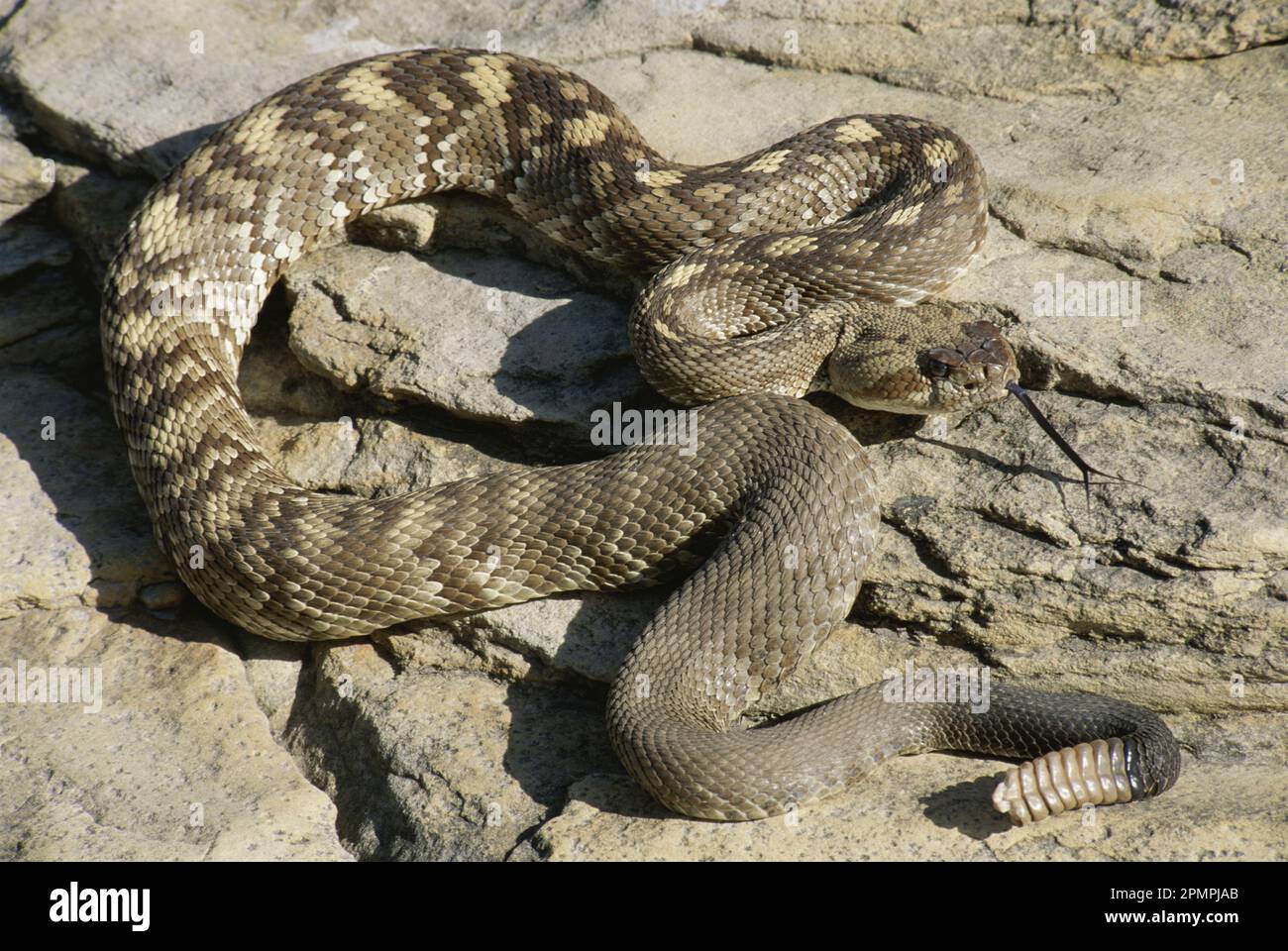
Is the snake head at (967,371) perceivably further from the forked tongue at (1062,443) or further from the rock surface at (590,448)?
the rock surface at (590,448)

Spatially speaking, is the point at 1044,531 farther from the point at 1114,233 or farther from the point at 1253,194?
the point at 1253,194

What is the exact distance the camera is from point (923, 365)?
6727 mm

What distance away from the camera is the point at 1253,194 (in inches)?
302

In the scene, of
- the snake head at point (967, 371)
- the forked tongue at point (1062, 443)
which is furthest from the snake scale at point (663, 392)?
the forked tongue at point (1062, 443)

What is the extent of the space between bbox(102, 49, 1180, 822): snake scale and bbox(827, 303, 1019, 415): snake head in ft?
0.05

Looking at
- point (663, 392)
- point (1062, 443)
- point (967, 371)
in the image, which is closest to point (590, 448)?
point (663, 392)

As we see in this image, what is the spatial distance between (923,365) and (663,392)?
4.95ft

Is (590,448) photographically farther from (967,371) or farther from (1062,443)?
(1062,443)

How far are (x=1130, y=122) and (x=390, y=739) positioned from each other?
20.6 feet

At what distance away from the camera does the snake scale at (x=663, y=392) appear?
5828mm

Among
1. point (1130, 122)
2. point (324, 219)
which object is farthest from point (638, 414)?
point (1130, 122)

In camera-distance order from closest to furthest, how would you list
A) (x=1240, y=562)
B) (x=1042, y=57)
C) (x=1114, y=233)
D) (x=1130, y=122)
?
(x=1240, y=562) < (x=1114, y=233) < (x=1130, y=122) < (x=1042, y=57)

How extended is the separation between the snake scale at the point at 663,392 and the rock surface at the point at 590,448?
242 mm

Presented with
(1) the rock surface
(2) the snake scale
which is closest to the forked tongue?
(1) the rock surface
